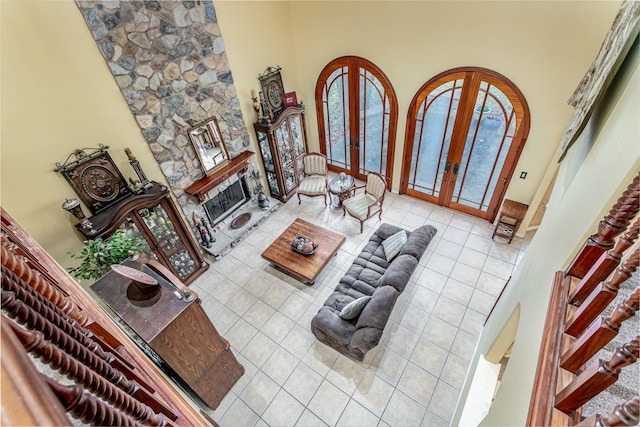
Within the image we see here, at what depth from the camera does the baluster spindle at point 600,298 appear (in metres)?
0.92

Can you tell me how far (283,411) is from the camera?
3.28 m

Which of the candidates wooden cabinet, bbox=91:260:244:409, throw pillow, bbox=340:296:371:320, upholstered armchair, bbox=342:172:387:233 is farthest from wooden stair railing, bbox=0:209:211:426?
Result: upholstered armchair, bbox=342:172:387:233

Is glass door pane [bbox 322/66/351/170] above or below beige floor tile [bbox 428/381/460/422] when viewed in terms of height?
above

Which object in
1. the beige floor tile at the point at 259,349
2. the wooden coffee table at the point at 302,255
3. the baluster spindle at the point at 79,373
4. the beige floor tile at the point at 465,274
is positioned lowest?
the beige floor tile at the point at 259,349

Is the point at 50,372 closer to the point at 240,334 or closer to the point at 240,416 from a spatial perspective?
the point at 240,416

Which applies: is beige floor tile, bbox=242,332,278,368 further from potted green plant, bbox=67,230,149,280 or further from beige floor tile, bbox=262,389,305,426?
potted green plant, bbox=67,230,149,280

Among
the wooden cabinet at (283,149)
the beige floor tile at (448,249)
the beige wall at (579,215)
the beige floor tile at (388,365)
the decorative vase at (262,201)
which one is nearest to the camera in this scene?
the beige wall at (579,215)

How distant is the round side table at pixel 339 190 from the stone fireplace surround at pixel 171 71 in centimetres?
204

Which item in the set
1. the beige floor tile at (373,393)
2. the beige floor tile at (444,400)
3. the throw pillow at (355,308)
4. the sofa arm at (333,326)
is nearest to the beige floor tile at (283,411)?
the beige floor tile at (373,393)

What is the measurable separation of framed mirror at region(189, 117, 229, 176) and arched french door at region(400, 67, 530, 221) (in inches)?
123

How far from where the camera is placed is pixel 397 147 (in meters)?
5.42

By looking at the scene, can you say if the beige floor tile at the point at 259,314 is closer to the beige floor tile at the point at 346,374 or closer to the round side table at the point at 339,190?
the beige floor tile at the point at 346,374

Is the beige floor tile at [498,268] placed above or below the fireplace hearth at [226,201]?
below

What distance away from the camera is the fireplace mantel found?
14.7 feet
